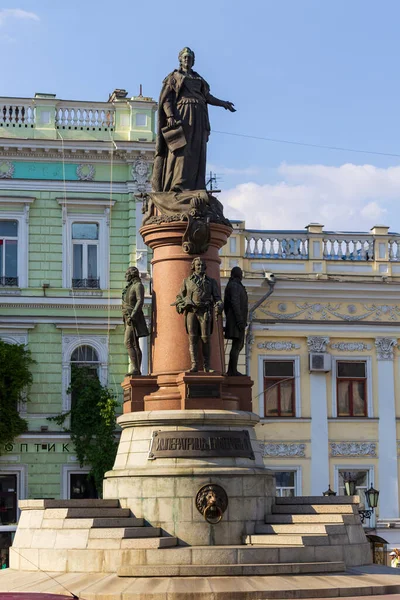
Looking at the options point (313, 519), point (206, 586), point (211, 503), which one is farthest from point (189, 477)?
point (206, 586)

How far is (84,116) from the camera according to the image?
3838 centimetres

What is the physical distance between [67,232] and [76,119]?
131 inches

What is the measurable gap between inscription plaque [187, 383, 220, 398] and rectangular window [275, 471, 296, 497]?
735 inches

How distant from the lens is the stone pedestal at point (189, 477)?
1880 cm

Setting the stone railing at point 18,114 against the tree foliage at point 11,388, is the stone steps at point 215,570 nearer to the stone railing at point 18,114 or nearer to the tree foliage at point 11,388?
the tree foliage at point 11,388

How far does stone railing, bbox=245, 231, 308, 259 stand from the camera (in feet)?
128

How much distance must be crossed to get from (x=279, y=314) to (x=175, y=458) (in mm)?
20013

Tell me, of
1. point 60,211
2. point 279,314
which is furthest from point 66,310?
point 279,314

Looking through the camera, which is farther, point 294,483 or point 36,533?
point 294,483

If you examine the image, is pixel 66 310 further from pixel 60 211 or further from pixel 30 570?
pixel 30 570

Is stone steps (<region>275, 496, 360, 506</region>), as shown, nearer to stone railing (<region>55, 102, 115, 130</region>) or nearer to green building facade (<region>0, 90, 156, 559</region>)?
green building facade (<region>0, 90, 156, 559</region>)

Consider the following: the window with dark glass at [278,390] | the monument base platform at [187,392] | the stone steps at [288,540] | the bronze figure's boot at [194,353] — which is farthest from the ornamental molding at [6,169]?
the stone steps at [288,540]

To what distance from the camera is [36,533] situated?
18875mm

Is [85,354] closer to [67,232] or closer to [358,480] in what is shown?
[67,232]
